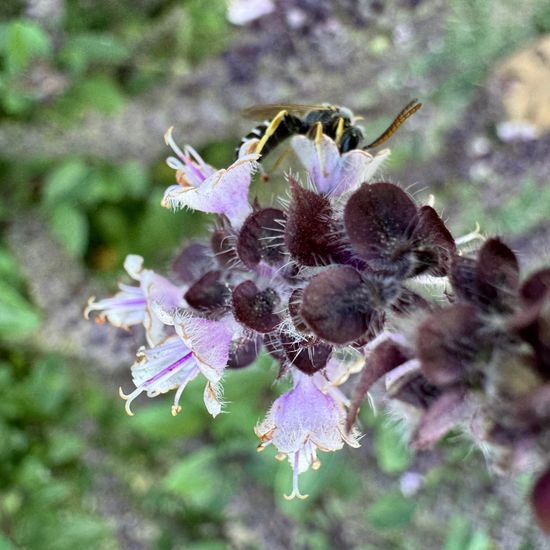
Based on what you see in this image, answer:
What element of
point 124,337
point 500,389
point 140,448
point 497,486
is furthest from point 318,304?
point 140,448

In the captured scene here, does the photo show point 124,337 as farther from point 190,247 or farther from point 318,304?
point 318,304

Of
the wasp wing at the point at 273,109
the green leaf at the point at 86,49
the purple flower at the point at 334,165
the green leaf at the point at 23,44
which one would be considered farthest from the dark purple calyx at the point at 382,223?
the green leaf at the point at 86,49

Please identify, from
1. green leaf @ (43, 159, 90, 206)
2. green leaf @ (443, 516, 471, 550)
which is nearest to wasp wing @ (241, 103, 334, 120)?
green leaf @ (43, 159, 90, 206)

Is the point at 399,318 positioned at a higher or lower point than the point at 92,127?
higher

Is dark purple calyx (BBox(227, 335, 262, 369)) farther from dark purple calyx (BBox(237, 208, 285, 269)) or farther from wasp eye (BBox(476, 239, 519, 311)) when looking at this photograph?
wasp eye (BBox(476, 239, 519, 311))

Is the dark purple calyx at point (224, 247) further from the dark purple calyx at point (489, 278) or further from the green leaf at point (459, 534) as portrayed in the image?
the green leaf at point (459, 534)

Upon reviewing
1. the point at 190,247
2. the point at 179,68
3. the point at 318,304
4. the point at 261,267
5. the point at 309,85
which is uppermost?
the point at 318,304

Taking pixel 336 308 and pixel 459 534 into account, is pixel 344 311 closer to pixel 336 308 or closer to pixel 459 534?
pixel 336 308
